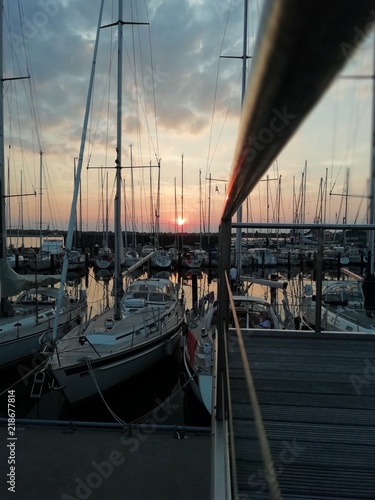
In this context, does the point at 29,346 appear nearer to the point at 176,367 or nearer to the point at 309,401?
the point at 176,367

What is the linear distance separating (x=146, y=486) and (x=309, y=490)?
375cm

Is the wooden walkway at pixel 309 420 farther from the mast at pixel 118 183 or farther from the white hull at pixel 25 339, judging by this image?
the white hull at pixel 25 339

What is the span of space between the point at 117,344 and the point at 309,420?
297 inches

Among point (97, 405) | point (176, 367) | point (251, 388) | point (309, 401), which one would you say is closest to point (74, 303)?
point (176, 367)

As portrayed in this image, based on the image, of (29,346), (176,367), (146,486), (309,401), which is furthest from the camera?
(176,367)

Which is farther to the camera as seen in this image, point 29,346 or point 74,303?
point 74,303

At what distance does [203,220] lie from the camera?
50000mm

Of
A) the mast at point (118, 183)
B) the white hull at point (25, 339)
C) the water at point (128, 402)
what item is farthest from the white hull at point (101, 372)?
the white hull at point (25, 339)

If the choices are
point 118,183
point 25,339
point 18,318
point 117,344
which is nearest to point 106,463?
point 117,344

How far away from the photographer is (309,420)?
2.42 m

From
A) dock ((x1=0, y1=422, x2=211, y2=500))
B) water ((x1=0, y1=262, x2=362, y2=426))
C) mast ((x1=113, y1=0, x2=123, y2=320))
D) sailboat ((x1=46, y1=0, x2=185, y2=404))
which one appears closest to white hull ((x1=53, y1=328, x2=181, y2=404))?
sailboat ((x1=46, y1=0, x2=185, y2=404))

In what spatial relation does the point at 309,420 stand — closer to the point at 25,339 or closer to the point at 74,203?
the point at 74,203

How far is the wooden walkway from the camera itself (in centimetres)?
190

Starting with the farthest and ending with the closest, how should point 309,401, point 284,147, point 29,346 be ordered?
point 29,346, point 309,401, point 284,147
